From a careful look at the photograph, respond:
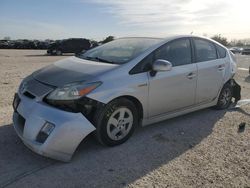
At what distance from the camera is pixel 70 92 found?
141 inches

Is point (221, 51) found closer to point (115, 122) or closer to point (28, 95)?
point (115, 122)

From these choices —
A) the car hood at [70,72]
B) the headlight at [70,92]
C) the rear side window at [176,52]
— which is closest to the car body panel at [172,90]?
the rear side window at [176,52]

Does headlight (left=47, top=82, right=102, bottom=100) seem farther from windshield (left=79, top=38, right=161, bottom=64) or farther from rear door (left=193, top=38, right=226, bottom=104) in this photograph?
rear door (left=193, top=38, right=226, bottom=104)

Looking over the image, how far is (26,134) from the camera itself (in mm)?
3512

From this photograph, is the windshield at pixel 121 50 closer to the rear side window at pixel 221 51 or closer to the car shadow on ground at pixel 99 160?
the car shadow on ground at pixel 99 160

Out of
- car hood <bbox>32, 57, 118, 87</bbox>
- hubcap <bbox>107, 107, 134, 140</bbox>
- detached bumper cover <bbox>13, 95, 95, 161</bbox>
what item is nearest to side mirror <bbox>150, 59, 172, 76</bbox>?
car hood <bbox>32, 57, 118, 87</bbox>

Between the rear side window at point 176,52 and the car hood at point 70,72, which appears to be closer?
the car hood at point 70,72

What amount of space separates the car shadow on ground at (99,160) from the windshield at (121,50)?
4.10 feet

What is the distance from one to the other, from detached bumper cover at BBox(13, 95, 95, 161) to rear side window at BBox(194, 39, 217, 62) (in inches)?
106

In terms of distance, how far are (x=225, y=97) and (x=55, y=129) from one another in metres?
4.14

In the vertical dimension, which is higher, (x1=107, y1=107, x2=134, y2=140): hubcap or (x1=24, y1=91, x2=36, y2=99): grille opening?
(x1=24, y1=91, x2=36, y2=99): grille opening

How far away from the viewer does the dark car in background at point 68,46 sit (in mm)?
29203

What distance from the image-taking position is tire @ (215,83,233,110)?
6059 mm

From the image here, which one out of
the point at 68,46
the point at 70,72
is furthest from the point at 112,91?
the point at 68,46
